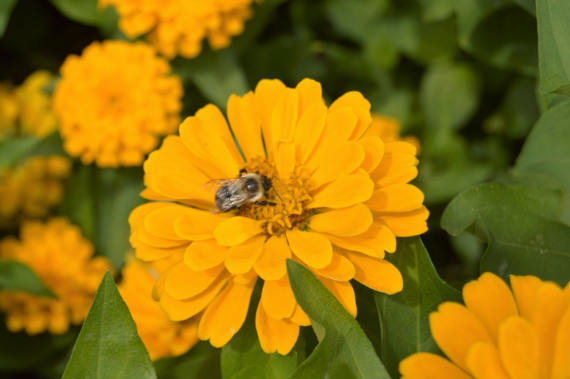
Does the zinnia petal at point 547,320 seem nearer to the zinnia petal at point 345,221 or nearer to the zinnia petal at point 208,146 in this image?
the zinnia petal at point 345,221

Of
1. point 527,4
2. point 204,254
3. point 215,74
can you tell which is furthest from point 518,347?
Result: point 215,74

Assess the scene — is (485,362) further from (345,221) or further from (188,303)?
(188,303)

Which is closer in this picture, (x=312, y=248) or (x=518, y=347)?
(x=518, y=347)

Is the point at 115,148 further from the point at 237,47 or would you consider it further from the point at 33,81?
the point at 33,81

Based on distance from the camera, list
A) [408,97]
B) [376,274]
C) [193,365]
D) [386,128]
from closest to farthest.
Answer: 1. [376,274]
2. [193,365]
3. [386,128]
4. [408,97]

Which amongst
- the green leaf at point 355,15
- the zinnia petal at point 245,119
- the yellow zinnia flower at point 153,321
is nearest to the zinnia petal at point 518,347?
the zinnia petal at point 245,119

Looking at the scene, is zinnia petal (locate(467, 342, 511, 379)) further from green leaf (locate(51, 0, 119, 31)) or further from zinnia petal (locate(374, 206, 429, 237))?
green leaf (locate(51, 0, 119, 31))
